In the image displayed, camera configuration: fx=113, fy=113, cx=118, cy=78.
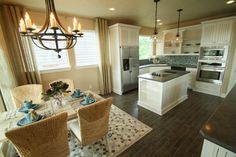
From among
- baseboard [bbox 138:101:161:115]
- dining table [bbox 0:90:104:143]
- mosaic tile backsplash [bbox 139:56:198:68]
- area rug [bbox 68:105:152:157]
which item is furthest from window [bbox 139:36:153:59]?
dining table [bbox 0:90:104:143]

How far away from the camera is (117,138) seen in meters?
2.24

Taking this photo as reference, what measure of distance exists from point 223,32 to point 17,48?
19.7ft

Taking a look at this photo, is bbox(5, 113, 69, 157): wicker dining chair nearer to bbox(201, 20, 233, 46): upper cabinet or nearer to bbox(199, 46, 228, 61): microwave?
bbox(199, 46, 228, 61): microwave

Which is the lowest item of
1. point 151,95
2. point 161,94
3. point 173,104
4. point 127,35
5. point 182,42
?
point 173,104

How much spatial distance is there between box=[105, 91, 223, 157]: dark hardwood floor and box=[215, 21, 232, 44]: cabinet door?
6.30 ft

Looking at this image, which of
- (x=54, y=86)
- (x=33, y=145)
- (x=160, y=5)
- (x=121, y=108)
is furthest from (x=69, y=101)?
(x=160, y=5)

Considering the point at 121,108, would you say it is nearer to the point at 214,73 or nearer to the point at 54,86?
the point at 54,86

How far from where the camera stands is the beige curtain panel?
8.48 ft

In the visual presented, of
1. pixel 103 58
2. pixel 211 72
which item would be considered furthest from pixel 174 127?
pixel 103 58

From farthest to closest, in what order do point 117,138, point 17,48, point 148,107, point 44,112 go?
1. point 148,107
2. point 17,48
3. point 117,138
4. point 44,112

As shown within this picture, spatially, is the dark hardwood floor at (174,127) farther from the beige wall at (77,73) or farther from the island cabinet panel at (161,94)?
the beige wall at (77,73)

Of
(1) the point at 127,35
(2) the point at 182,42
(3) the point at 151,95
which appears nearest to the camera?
(3) the point at 151,95

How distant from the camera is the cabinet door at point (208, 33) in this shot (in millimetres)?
3863

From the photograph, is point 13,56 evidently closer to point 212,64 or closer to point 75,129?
point 75,129
